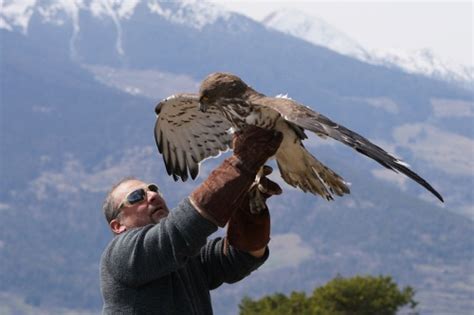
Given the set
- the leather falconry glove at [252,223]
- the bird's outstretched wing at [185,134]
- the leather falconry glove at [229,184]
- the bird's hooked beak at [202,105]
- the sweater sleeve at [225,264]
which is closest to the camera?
the leather falconry glove at [229,184]

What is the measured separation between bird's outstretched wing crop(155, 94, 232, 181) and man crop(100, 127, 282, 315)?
557 millimetres

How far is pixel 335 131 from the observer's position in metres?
5.39

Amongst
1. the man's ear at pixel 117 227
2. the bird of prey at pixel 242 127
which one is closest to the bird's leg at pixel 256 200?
the bird of prey at pixel 242 127

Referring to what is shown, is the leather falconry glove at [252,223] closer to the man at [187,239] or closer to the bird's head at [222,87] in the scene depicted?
the man at [187,239]

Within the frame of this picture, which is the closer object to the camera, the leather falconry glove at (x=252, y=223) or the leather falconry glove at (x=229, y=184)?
the leather falconry glove at (x=229, y=184)

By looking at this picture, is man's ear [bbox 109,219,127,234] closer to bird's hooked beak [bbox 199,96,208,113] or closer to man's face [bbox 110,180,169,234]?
man's face [bbox 110,180,169,234]

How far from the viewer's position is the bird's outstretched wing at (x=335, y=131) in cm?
502

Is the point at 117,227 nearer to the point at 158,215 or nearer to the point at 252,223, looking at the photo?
the point at 158,215

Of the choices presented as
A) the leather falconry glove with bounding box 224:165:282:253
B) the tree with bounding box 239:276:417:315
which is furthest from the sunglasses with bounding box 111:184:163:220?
the tree with bounding box 239:276:417:315

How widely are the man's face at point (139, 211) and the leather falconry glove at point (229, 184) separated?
47 cm

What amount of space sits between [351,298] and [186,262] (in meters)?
34.5

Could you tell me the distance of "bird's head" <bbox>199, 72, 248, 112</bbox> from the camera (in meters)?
5.93

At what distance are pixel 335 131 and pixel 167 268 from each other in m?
0.88

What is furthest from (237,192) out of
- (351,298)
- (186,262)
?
(351,298)
